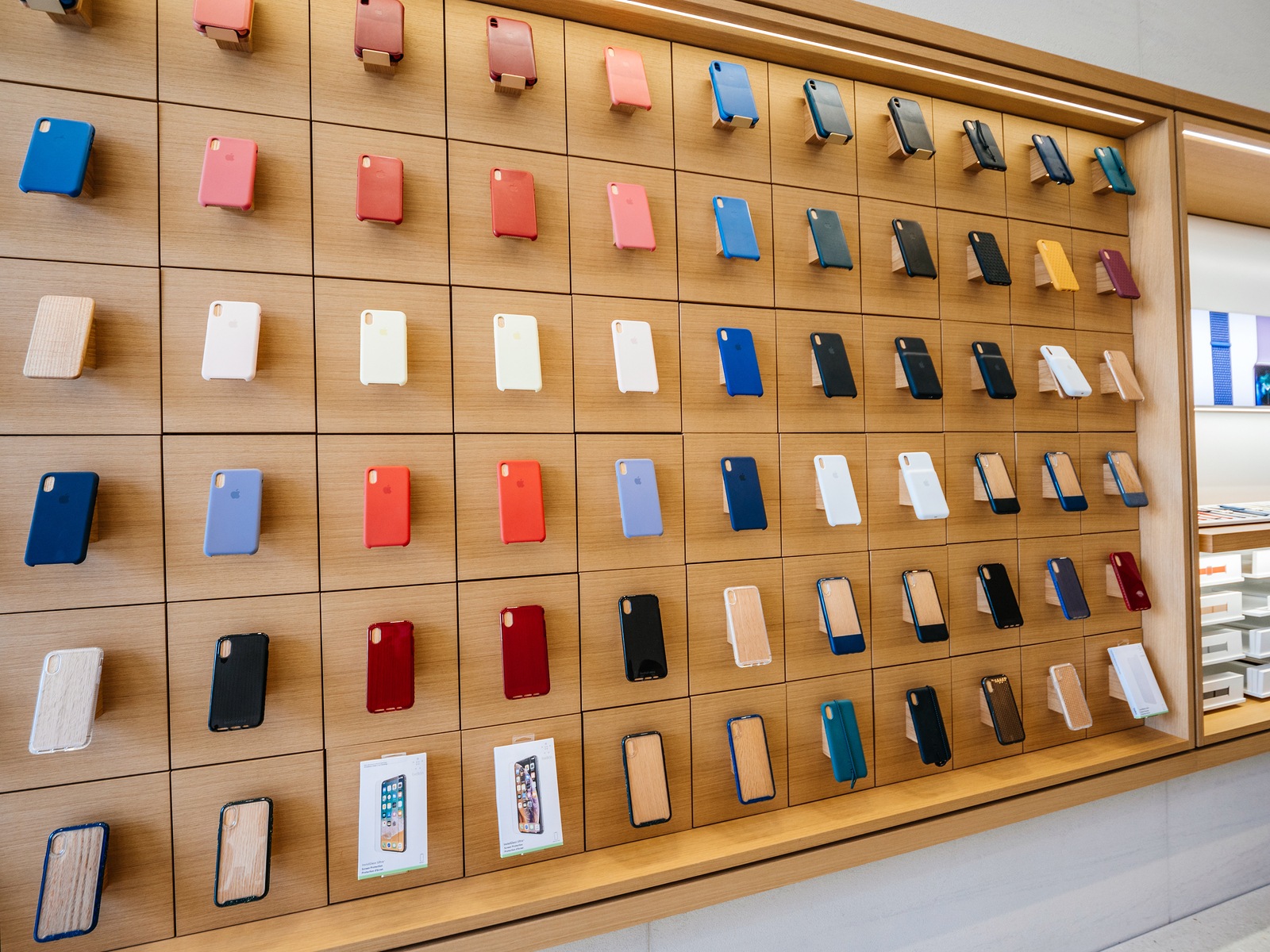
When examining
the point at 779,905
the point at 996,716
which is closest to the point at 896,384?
the point at 996,716

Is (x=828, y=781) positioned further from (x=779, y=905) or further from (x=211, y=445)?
(x=211, y=445)

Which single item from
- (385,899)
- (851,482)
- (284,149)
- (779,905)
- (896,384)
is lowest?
(779,905)

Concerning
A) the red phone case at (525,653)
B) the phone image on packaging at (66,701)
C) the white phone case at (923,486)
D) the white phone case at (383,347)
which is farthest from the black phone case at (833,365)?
the phone image on packaging at (66,701)

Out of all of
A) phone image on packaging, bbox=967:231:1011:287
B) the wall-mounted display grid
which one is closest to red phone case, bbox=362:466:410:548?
the wall-mounted display grid

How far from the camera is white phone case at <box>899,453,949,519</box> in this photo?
71.7 inches

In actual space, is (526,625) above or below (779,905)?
above

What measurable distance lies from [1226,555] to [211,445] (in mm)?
3568

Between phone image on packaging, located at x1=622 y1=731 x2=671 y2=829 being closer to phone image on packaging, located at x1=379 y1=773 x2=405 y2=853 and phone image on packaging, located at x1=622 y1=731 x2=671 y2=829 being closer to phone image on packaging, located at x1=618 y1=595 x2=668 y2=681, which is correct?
phone image on packaging, located at x1=618 y1=595 x2=668 y2=681

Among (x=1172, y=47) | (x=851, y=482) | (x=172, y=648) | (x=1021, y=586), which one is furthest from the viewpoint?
(x=1172, y=47)

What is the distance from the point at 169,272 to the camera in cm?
136

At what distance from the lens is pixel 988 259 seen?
6.63 feet

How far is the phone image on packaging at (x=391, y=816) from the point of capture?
138 cm

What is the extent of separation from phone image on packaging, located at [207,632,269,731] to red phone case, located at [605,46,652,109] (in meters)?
1.62

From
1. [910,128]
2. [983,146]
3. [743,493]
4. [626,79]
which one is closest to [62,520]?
[743,493]
